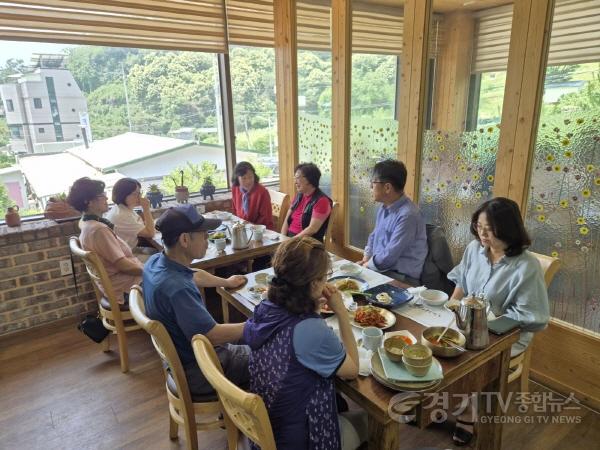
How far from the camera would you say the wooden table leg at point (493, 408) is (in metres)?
1.59

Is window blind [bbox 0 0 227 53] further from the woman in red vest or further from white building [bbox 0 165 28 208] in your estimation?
the woman in red vest

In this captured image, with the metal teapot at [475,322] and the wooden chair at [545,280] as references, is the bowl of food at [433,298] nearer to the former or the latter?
the metal teapot at [475,322]

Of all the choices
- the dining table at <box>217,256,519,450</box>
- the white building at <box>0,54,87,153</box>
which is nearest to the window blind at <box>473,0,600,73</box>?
the dining table at <box>217,256,519,450</box>

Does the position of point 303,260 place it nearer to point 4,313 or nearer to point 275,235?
point 275,235

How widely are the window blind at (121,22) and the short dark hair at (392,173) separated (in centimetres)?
221

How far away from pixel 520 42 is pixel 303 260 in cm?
178

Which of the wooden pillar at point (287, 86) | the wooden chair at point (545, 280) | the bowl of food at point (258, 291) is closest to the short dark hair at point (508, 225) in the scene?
the wooden chair at point (545, 280)

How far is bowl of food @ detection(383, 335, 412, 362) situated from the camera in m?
1.33

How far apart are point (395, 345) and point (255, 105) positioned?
129 inches

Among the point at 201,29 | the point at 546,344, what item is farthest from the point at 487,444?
the point at 201,29

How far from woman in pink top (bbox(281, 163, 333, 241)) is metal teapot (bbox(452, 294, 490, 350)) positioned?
164cm

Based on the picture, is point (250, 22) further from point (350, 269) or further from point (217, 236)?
point (350, 269)

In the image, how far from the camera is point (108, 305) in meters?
2.51

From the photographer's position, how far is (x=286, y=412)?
1234mm
